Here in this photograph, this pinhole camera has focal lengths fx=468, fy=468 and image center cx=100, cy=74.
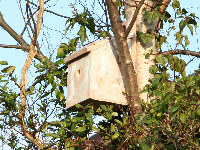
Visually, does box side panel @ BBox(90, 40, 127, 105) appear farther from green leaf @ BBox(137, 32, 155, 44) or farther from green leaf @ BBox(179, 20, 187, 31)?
green leaf @ BBox(179, 20, 187, 31)

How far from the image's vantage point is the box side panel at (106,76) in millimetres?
3992

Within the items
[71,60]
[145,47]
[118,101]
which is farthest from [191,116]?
[71,60]

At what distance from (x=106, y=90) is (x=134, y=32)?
0.65 metres

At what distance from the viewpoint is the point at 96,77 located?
4027mm

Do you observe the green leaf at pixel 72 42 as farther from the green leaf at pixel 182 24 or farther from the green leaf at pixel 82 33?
the green leaf at pixel 182 24

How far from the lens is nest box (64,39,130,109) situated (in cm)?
399

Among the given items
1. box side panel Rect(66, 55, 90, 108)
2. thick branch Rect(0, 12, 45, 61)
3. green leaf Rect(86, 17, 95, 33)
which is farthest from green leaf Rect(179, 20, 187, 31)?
thick branch Rect(0, 12, 45, 61)

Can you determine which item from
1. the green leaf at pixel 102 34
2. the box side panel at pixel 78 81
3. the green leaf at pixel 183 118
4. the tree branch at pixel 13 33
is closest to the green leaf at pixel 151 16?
the green leaf at pixel 102 34

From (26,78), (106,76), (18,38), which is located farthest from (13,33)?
(106,76)

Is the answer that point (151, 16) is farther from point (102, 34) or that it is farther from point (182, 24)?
point (102, 34)

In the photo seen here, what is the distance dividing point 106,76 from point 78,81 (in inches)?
10.2

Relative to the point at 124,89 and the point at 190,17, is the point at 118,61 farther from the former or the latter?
the point at 190,17

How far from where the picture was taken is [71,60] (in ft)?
14.3

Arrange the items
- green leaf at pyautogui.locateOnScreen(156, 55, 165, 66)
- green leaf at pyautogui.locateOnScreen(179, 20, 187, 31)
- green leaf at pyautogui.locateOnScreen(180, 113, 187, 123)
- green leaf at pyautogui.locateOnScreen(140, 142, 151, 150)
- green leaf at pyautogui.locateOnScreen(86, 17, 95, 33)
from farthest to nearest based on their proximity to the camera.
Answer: green leaf at pyautogui.locateOnScreen(86, 17, 95, 33) → green leaf at pyautogui.locateOnScreen(179, 20, 187, 31) → green leaf at pyautogui.locateOnScreen(156, 55, 165, 66) → green leaf at pyautogui.locateOnScreen(140, 142, 151, 150) → green leaf at pyautogui.locateOnScreen(180, 113, 187, 123)
